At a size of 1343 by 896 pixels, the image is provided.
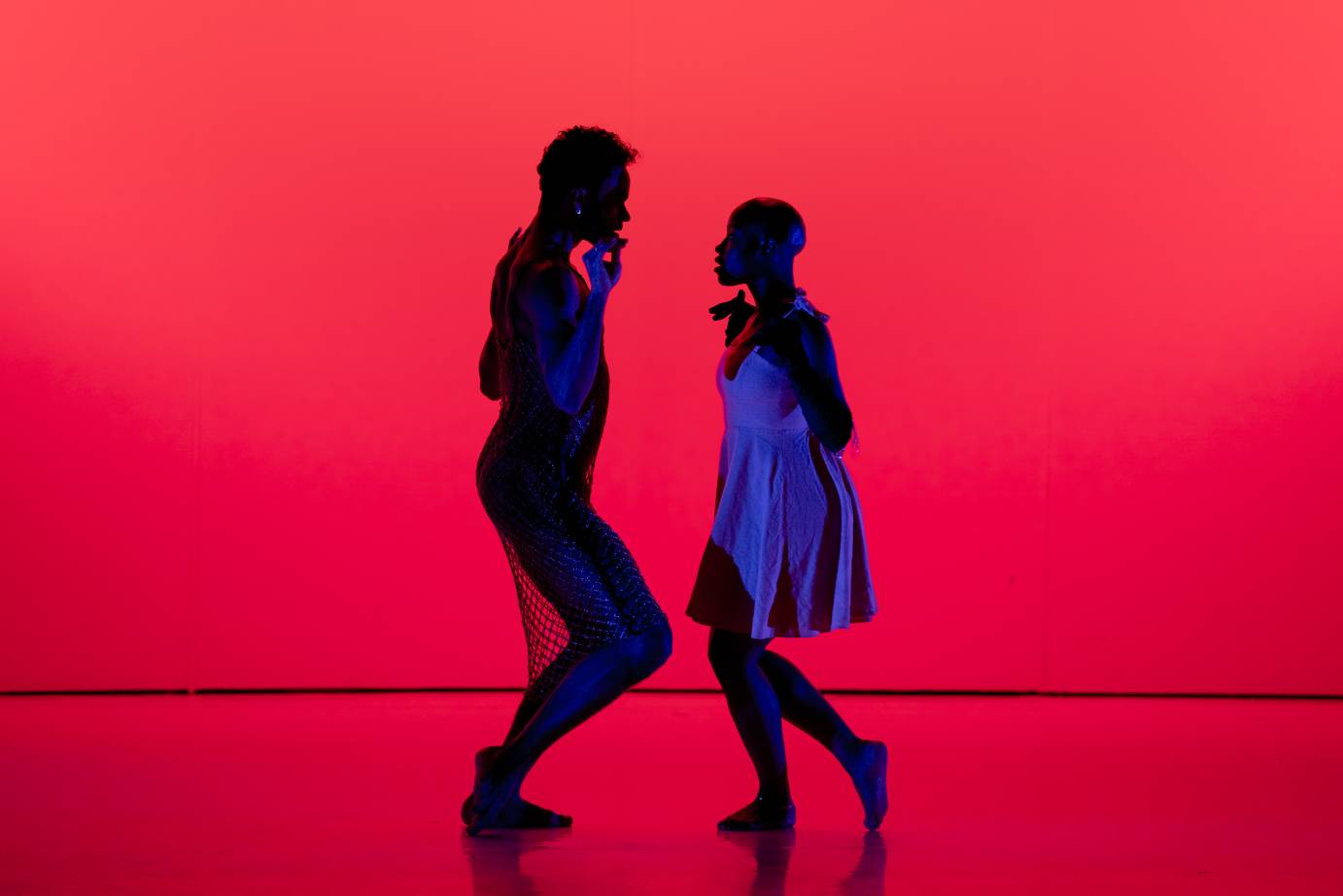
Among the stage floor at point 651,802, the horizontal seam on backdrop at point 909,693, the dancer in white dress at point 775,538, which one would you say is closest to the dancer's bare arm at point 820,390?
the dancer in white dress at point 775,538

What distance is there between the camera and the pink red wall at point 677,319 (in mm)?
5430

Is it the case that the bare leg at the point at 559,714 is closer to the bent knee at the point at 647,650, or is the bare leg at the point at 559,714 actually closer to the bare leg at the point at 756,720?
the bent knee at the point at 647,650

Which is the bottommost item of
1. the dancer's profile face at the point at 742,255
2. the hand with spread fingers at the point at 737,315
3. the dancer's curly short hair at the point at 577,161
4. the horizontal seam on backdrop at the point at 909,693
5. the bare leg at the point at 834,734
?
the horizontal seam on backdrop at the point at 909,693

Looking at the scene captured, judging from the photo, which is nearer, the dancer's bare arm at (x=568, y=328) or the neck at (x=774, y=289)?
the dancer's bare arm at (x=568, y=328)

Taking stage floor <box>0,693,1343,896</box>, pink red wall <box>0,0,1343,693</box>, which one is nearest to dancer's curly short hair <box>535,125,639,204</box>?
stage floor <box>0,693,1343,896</box>

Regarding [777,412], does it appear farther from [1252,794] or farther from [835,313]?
[835,313]

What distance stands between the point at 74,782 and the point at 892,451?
120 inches

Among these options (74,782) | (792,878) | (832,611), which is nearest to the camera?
(792,878)

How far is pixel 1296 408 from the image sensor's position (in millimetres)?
5660

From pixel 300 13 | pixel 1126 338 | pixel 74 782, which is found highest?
pixel 300 13

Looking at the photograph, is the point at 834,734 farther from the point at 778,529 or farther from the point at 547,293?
the point at 547,293

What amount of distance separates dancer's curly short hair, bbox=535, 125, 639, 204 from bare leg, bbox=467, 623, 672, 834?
0.88 m

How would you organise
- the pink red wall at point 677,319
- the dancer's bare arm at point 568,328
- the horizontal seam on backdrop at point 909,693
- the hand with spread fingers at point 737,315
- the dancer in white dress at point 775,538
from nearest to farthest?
the dancer's bare arm at point 568,328 < the dancer in white dress at point 775,538 < the hand with spread fingers at point 737,315 < the pink red wall at point 677,319 < the horizontal seam on backdrop at point 909,693

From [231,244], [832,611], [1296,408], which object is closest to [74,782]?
[832,611]
